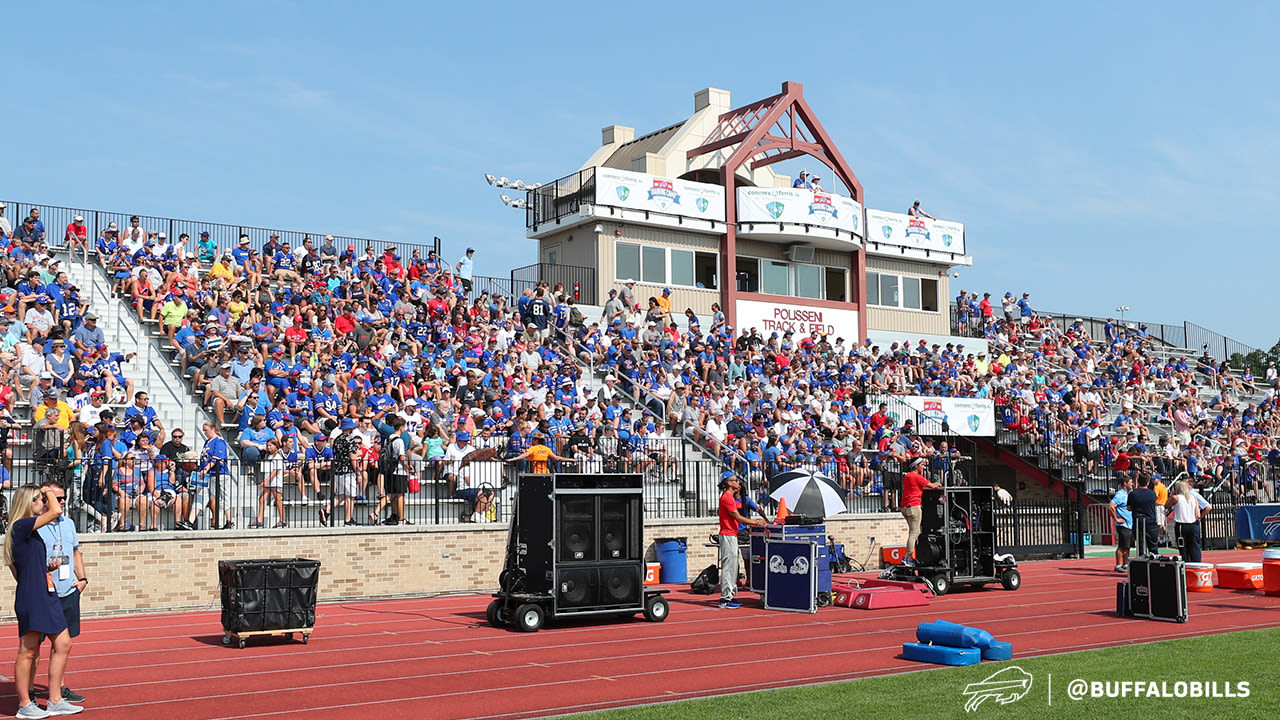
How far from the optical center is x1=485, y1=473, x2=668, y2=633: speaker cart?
1535 cm

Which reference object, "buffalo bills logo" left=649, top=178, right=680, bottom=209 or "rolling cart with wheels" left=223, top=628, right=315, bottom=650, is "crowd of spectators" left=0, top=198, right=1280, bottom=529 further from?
"rolling cart with wheels" left=223, top=628, right=315, bottom=650

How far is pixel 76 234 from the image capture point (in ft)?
81.9

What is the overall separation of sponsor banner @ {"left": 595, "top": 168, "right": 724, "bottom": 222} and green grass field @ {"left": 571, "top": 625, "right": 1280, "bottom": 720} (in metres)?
25.0

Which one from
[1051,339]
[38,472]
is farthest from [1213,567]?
[1051,339]

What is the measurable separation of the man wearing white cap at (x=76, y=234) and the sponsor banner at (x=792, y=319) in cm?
1860

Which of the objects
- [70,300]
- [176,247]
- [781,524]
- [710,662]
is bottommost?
[710,662]

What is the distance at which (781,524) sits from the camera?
57.6 feet

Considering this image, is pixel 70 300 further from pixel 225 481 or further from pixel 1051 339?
pixel 1051 339

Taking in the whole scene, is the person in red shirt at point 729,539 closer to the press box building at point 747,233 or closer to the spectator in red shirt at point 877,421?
the spectator in red shirt at point 877,421

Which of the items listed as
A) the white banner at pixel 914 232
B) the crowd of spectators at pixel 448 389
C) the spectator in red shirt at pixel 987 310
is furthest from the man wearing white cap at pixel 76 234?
the spectator in red shirt at pixel 987 310

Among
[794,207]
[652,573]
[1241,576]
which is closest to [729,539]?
[652,573]

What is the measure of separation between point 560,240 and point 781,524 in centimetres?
2087

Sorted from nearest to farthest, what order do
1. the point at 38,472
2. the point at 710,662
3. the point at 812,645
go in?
the point at 710,662 → the point at 812,645 → the point at 38,472

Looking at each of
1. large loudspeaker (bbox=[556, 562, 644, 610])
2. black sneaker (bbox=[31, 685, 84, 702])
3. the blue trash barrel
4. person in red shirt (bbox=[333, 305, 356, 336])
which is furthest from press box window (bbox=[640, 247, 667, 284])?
black sneaker (bbox=[31, 685, 84, 702])
